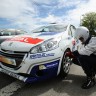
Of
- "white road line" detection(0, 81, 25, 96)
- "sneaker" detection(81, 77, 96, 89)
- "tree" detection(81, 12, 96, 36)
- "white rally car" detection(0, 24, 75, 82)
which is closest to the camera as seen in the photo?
"white road line" detection(0, 81, 25, 96)

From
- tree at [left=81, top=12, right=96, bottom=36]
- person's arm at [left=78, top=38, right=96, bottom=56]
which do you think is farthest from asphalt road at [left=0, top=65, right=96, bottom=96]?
tree at [left=81, top=12, right=96, bottom=36]

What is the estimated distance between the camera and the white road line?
11.6ft

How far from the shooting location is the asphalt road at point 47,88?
11.6 feet

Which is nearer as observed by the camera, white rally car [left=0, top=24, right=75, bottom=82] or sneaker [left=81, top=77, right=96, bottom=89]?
white rally car [left=0, top=24, right=75, bottom=82]

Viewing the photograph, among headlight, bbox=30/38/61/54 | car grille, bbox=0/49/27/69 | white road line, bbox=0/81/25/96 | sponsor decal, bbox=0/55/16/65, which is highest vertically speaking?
headlight, bbox=30/38/61/54

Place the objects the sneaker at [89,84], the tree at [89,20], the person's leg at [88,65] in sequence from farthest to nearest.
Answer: the tree at [89,20], the person's leg at [88,65], the sneaker at [89,84]

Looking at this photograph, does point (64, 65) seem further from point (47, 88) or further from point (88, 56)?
point (47, 88)

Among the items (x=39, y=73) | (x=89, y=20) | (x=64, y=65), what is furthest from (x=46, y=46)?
(x=89, y=20)

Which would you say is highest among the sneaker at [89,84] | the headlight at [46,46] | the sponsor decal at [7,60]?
the headlight at [46,46]

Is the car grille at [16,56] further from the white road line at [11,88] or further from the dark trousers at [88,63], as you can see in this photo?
the dark trousers at [88,63]

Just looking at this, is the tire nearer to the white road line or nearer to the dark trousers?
the dark trousers

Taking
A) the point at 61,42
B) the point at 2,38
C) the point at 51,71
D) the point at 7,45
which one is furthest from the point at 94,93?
the point at 2,38

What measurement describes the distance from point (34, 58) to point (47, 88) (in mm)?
707

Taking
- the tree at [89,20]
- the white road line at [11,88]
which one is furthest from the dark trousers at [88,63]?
the tree at [89,20]
